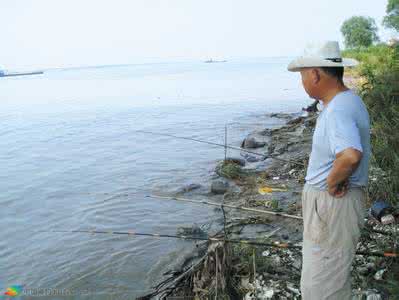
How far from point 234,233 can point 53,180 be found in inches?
279

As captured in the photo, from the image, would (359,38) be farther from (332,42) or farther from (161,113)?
(332,42)

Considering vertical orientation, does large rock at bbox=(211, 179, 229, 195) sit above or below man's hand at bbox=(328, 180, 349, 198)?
below

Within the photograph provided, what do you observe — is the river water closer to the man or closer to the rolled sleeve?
the man

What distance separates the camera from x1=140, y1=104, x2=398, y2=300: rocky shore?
4.08 metres

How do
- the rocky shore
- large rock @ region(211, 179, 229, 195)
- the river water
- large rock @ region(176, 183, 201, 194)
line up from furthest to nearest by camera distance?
large rock @ region(176, 183, 201, 194), large rock @ region(211, 179, 229, 195), the river water, the rocky shore

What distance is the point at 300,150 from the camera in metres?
11.9

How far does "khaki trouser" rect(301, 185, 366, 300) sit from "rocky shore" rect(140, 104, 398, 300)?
71cm

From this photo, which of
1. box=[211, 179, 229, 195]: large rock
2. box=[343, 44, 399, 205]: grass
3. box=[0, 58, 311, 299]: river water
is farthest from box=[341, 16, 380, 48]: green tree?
box=[211, 179, 229, 195]: large rock

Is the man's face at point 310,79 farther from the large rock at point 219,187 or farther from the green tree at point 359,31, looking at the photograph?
the green tree at point 359,31

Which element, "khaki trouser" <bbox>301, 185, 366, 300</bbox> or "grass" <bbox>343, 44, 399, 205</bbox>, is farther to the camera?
"grass" <bbox>343, 44, 399, 205</bbox>

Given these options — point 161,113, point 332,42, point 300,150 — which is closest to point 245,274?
point 332,42

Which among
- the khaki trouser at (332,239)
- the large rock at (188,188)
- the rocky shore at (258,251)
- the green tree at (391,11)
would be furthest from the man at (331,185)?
the green tree at (391,11)

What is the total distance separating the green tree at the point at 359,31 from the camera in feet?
241

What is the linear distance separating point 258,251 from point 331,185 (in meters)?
2.29
